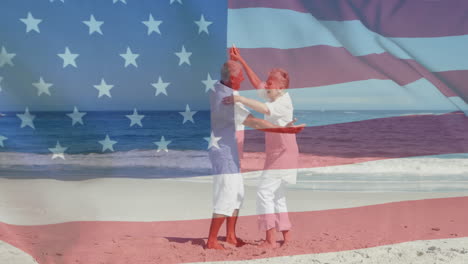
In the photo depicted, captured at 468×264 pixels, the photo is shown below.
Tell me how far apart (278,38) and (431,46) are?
764 millimetres

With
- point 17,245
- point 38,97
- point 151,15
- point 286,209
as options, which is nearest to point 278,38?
point 151,15

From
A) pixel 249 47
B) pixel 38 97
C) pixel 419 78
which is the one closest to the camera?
pixel 38 97

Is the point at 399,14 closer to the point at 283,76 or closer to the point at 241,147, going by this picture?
the point at 283,76

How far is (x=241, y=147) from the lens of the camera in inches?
90.4

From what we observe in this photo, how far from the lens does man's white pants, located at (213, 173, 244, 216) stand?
2.27 metres

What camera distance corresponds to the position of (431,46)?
9.11 ft

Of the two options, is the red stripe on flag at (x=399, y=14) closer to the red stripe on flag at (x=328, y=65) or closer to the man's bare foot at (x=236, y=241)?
the red stripe on flag at (x=328, y=65)

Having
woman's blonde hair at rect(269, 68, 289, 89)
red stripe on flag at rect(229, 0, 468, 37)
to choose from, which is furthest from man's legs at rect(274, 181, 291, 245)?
red stripe on flag at rect(229, 0, 468, 37)

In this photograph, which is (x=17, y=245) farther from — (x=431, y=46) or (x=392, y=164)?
(x=431, y=46)

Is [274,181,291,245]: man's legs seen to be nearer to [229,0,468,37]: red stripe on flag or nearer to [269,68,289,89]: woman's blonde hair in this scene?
[269,68,289,89]: woman's blonde hair

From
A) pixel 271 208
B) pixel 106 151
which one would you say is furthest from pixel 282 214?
pixel 106 151

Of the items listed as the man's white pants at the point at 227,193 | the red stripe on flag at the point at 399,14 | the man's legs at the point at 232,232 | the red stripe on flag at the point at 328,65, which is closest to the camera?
the man's white pants at the point at 227,193

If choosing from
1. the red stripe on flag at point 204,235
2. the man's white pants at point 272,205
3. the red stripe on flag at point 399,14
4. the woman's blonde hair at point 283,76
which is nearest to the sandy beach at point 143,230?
the red stripe on flag at point 204,235
